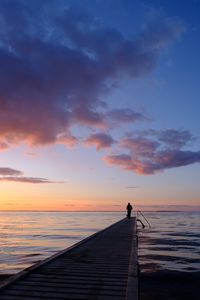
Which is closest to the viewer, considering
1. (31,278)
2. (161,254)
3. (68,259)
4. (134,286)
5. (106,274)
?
(134,286)

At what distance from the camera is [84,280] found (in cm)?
967

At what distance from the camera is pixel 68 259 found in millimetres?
13430

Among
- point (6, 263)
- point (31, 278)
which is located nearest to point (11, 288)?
point (31, 278)

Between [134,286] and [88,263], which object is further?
[88,263]

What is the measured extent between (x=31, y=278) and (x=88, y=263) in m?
3.49

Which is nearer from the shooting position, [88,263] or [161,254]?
[88,263]

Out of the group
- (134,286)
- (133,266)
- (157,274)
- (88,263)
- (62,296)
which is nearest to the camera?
(62,296)

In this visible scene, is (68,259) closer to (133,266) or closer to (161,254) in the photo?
(133,266)

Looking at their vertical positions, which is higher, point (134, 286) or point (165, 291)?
point (134, 286)

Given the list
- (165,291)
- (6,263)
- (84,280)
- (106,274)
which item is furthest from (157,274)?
(6,263)

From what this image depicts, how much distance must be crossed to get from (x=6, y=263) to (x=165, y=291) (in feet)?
34.7

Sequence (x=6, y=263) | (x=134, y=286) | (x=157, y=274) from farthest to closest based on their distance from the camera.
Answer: (x=6, y=263), (x=157, y=274), (x=134, y=286)

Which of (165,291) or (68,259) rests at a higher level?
(68,259)

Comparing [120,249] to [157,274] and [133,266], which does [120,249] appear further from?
[133,266]
